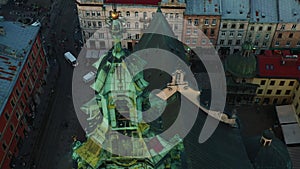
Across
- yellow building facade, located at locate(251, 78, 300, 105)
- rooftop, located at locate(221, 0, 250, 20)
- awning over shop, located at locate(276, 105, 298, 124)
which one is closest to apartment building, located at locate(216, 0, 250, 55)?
rooftop, located at locate(221, 0, 250, 20)

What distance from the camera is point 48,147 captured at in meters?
74.4

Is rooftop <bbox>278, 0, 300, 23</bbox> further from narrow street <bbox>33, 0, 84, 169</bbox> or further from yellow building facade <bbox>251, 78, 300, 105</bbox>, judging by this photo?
narrow street <bbox>33, 0, 84, 169</bbox>

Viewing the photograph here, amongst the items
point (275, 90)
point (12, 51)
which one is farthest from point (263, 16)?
point (12, 51)

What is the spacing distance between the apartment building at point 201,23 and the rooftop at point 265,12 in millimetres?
9666

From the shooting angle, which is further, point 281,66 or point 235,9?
point 235,9

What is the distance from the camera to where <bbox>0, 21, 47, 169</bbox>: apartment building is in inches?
2635

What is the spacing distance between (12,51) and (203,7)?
48487 mm

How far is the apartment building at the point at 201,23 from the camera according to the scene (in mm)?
88312

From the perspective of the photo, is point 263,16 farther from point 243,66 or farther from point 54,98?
point 54,98

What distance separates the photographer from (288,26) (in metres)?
89.1

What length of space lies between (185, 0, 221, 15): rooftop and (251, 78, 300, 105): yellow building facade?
23000 millimetres

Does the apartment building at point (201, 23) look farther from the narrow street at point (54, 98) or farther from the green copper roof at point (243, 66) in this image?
the narrow street at point (54, 98)

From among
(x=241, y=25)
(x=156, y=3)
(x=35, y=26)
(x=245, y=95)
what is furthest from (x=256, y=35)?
(x=35, y=26)

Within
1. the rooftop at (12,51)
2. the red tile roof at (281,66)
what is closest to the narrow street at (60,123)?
the rooftop at (12,51)
